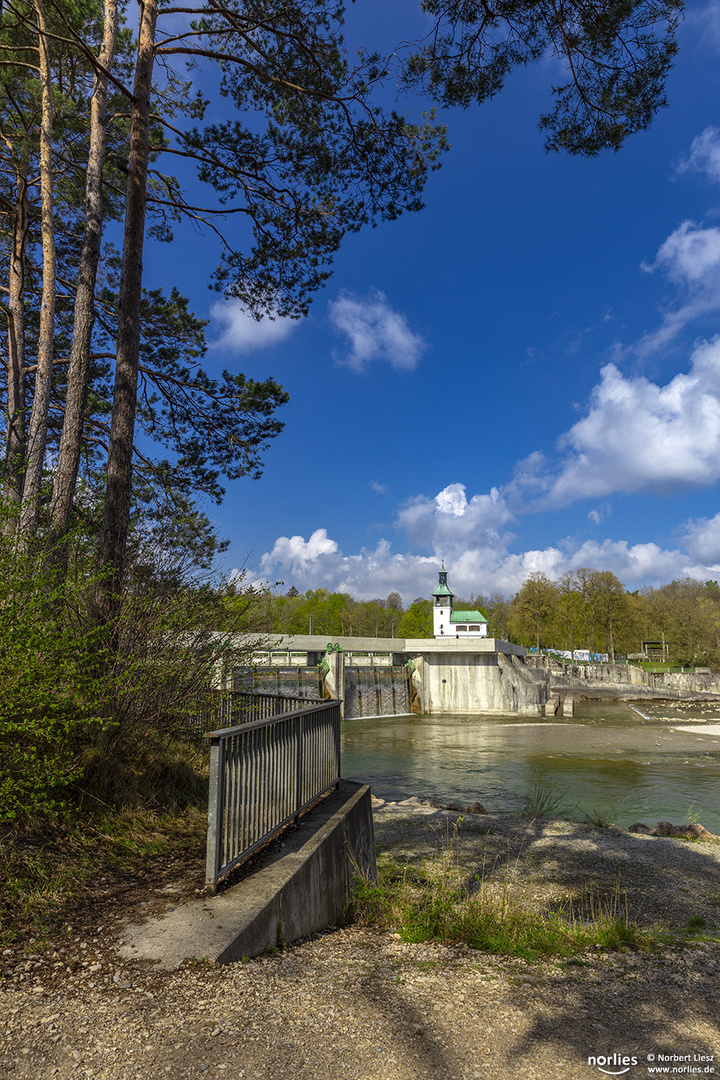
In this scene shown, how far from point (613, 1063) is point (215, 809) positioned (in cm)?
253

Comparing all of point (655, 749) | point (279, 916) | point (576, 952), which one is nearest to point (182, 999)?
point (279, 916)

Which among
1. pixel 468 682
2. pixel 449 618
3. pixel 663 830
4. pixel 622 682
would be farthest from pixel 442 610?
pixel 663 830

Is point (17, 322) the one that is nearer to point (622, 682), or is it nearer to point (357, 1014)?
point (357, 1014)

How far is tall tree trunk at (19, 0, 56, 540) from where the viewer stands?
10484 mm

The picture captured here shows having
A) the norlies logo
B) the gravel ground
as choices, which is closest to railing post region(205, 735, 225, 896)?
the gravel ground

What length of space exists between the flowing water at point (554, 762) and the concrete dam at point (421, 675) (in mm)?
2580

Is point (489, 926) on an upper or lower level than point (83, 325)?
lower

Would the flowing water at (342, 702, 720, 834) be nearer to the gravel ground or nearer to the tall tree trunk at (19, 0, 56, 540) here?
the gravel ground

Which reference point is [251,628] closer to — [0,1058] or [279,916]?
[279,916]

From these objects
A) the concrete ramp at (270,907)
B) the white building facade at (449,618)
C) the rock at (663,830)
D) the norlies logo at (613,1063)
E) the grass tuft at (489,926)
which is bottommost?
the rock at (663,830)

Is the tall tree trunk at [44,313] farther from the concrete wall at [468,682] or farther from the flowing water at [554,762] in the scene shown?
the concrete wall at [468,682]

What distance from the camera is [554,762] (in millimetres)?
24016

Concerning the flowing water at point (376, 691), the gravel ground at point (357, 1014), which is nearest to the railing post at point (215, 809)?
the gravel ground at point (357, 1014)

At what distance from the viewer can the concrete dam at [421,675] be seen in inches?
1596
